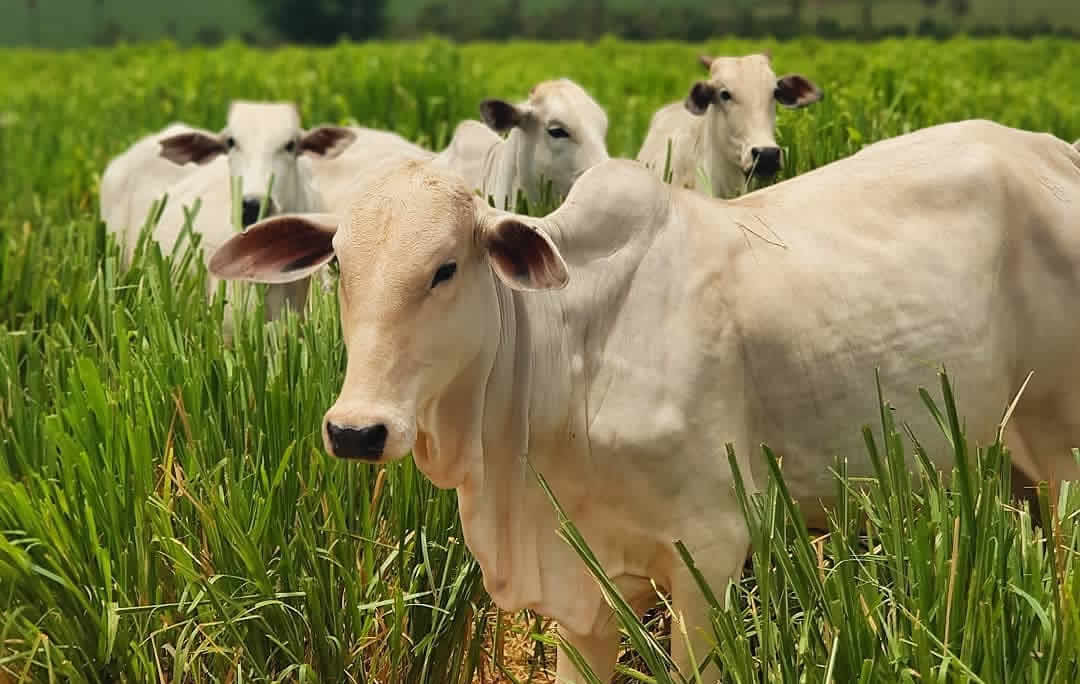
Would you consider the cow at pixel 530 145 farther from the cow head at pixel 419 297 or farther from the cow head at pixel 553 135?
the cow head at pixel 419 297

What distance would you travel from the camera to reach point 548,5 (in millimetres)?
30688

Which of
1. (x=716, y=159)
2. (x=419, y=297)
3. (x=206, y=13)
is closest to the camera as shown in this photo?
(x=419, y=297)

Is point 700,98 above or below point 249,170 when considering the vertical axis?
above

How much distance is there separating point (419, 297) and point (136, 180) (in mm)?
4727

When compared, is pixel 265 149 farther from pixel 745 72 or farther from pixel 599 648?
pixel 599 648

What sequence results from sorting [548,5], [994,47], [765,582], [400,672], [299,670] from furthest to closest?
[548,5] → [994,47] → [400,672] → [299,670] → [765,582]

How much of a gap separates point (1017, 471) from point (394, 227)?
61.2 inches

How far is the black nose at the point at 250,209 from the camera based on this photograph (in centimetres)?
527

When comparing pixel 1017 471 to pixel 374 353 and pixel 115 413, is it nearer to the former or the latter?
pixel 374 353

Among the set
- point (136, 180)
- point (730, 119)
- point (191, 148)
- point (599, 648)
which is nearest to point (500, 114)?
point (730, 119)

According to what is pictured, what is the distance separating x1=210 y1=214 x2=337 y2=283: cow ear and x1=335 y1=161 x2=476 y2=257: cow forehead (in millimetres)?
210

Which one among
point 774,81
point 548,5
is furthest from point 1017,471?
point 548,5

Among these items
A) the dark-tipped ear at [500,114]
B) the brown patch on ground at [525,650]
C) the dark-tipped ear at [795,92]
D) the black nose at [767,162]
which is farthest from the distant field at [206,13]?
the brown patch on ground at [525,650]

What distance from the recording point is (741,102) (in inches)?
227
